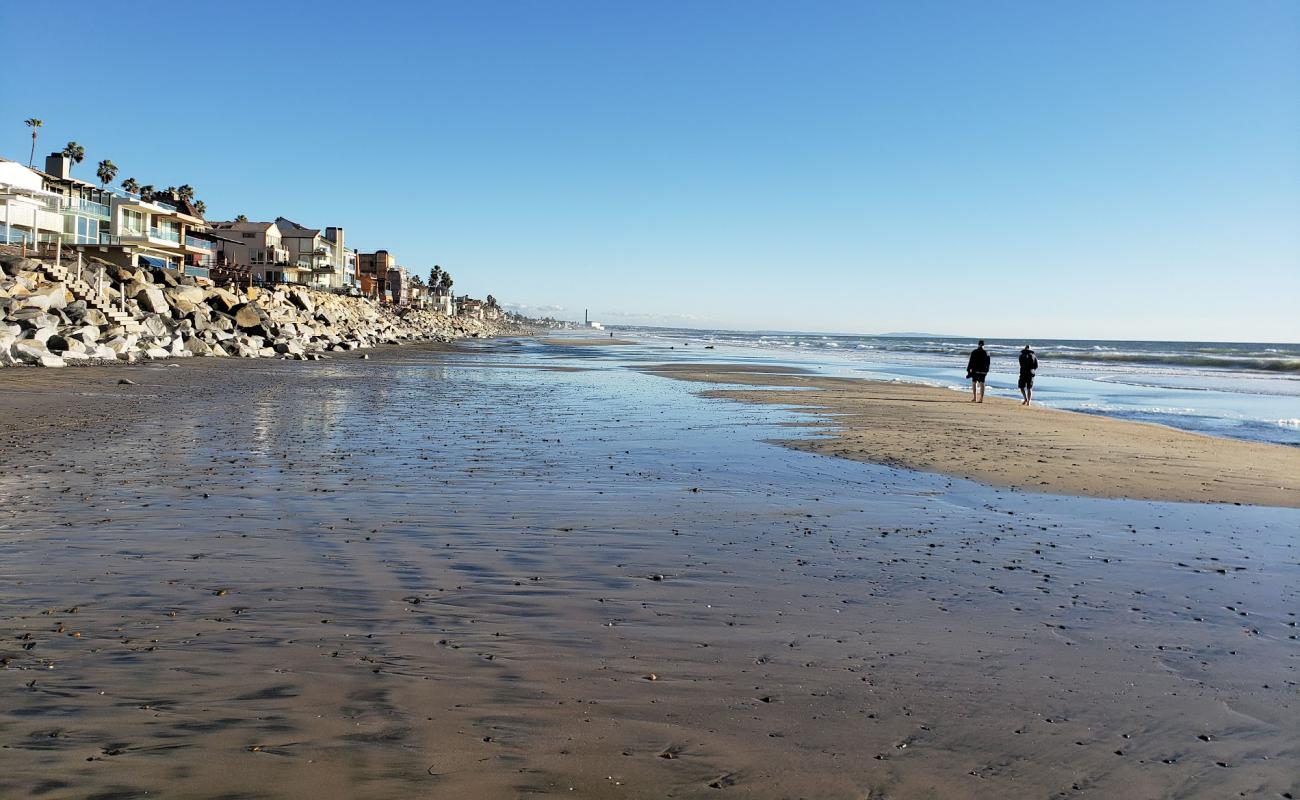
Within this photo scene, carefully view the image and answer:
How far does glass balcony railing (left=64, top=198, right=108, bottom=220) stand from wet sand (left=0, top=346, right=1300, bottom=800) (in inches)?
2229

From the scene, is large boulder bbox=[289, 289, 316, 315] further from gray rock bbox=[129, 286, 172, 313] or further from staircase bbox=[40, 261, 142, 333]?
staircase bbox=[40, 261, 142, 333]

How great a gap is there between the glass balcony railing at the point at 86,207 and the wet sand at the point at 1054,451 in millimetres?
54478

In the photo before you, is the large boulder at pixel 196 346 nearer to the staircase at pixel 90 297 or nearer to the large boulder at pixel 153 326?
the large boulder at pixel 153 326

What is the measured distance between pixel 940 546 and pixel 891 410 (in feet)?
50.1

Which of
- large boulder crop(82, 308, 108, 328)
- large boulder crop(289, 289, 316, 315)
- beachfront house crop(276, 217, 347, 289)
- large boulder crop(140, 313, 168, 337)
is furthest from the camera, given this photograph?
beachfront house crop(276, 217, 347, 289)

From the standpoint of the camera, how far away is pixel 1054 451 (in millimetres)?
15500

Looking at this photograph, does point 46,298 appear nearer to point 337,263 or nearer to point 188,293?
point 188,293

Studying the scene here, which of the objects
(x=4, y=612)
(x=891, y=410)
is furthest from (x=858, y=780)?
(x=891, y=410)

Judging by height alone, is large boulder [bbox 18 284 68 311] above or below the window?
below

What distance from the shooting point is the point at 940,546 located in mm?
8203

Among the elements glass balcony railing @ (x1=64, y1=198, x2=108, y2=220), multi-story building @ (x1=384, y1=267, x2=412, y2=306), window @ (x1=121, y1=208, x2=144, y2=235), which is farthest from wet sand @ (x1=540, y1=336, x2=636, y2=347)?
multi-story building @ (x1=384, y1=267, x2=412, y2=306)

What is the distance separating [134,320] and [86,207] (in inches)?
1235

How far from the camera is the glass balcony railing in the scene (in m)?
56.9

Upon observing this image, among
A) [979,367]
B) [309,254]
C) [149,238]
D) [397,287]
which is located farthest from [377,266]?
[979,367]
